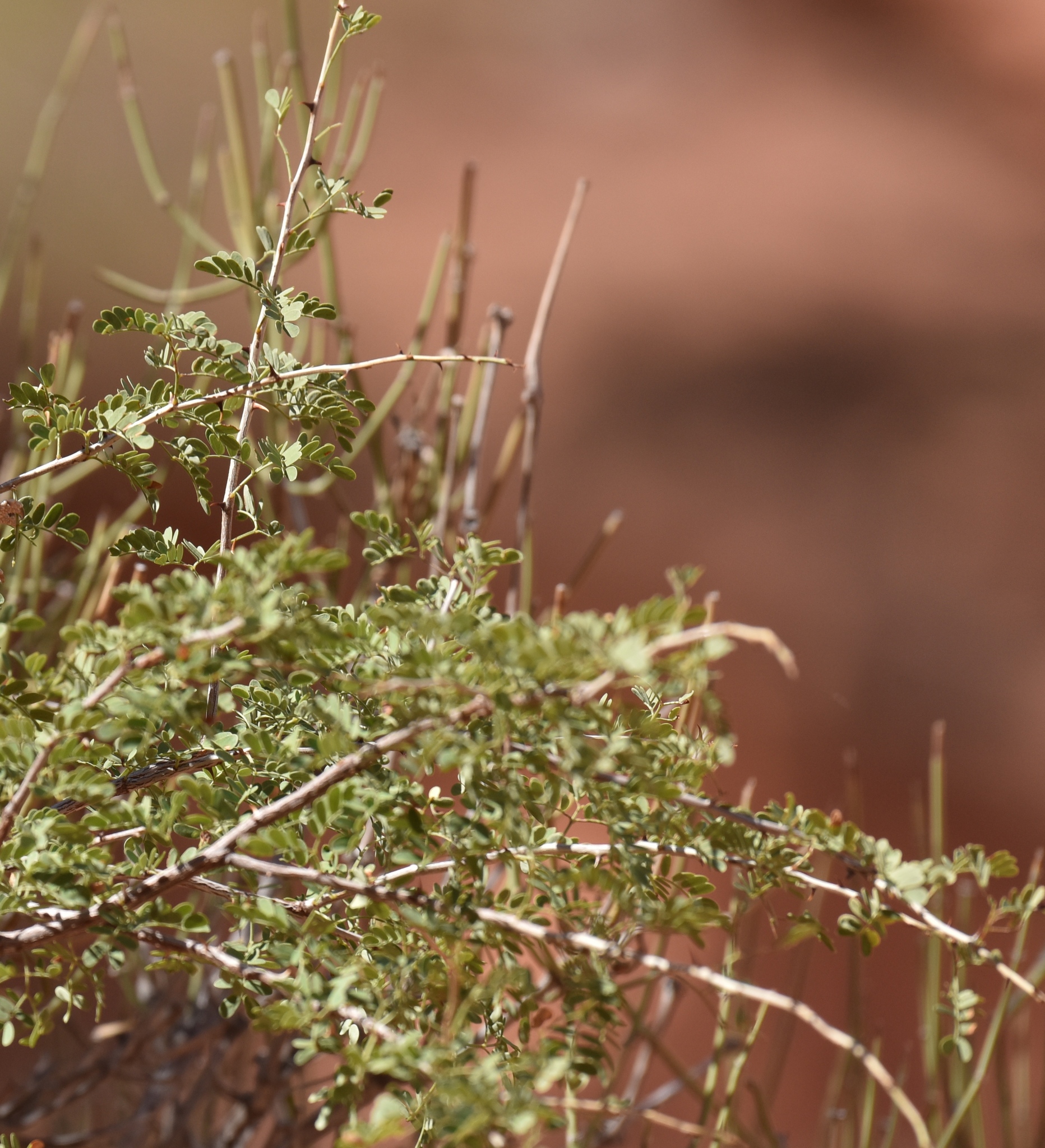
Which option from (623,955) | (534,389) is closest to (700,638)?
(623,955)

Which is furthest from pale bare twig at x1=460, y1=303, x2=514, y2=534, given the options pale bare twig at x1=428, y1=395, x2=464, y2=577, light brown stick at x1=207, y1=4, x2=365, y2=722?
light brown stick at x1=207, y1=4, x2=365, y2=722

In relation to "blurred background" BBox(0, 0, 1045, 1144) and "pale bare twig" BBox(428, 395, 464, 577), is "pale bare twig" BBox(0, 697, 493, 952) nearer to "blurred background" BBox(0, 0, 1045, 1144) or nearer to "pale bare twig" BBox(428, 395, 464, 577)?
"pale bare twig" BBox(428, 395, 464, 577)

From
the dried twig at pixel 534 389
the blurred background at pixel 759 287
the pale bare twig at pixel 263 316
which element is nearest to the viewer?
the pale bare twig at pixel 263 316

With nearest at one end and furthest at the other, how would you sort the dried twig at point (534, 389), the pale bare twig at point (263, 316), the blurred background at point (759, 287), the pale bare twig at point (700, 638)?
the pale bare twig at point (700, 638) < the pale bare twig at point (263, 316) < the dried twig at point (534, 389) < the blurred background at point (759, 287)

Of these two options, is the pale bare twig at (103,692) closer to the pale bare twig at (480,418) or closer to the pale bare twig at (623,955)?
the pale bare twig at (623,955)

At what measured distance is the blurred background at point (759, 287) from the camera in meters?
1.31

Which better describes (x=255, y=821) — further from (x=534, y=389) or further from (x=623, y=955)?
(x=534, y=389)

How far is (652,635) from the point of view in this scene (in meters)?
0.25

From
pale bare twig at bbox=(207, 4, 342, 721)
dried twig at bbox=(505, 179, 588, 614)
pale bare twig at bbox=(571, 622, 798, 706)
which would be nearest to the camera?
pale bare twig at bbox=(571, 622, 798, 706)

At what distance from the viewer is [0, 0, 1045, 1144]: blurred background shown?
4.29 ft

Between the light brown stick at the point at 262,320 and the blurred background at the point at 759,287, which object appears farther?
the blurred background at the point at 759,287

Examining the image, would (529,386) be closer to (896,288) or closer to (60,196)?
(896,288)

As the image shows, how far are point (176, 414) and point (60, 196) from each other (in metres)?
1.55

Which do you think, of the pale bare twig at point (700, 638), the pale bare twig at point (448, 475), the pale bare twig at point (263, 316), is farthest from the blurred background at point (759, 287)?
the pale bare twig at point (700, 638)
